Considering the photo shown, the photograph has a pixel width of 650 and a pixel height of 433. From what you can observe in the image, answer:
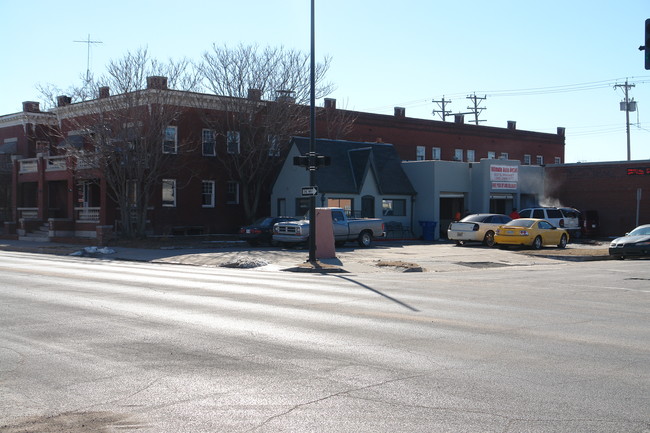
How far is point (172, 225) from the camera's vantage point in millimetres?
41938

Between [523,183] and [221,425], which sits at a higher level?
[523,183]

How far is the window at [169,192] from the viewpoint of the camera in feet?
137

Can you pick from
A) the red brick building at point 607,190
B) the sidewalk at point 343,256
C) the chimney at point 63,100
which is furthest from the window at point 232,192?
the red brick building at point 607,190

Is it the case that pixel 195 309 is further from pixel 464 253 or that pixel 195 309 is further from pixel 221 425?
pixel 464 253

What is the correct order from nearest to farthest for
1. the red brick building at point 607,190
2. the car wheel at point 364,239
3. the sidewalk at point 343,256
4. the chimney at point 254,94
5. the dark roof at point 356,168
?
the sidewalk at point 343,256
the car wheel at point 364,239
the chimney at point 254,94
the dark roof at point 356,168
the red brick building at point 607,190

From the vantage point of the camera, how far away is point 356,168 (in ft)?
143

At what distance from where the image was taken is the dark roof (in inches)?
1662

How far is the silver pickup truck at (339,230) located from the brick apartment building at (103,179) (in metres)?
9.29

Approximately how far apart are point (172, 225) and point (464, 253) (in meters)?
18.6

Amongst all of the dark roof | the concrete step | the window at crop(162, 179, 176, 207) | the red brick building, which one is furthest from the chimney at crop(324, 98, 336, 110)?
the concrete step

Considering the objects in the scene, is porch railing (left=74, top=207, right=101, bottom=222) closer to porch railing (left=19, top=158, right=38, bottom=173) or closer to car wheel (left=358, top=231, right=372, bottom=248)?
porch railing (left=19, top=158, right=38, bottom=173)

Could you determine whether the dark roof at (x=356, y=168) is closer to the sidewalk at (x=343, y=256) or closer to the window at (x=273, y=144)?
the window at (x=273, y=144)

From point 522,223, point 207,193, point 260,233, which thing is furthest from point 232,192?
point 522,223

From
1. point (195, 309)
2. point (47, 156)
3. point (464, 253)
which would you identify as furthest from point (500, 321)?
point (47, 156)
